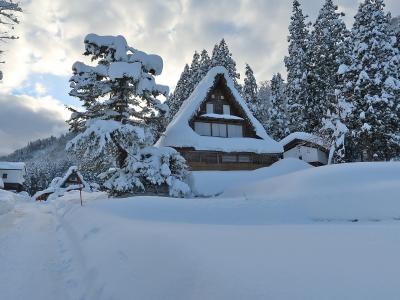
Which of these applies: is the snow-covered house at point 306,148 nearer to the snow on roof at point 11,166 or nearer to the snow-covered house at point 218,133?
the snow-covered house at point 218,133

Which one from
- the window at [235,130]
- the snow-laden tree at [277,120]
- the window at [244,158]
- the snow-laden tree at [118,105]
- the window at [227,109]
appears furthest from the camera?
the snow-laden tree at [277,120]

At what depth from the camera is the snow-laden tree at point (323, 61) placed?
36.4 meters

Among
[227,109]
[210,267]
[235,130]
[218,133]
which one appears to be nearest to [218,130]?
[218,133]

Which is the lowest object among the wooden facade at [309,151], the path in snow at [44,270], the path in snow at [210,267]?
the path in snow at [44,270]

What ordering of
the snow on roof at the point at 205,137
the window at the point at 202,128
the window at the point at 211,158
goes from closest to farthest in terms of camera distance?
1. the snow on roof at the point at 205,137
2. the window at the point at 211,158
3. the window at the point at 202,128

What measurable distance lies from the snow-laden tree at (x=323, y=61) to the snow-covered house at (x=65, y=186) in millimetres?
34663

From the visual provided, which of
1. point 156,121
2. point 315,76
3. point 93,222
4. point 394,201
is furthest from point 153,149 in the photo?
point 315,76

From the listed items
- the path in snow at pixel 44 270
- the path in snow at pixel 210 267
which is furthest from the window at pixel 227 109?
the path in snow at pixel 210 267

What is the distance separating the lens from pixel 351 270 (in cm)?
376

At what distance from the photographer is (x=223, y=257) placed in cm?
466

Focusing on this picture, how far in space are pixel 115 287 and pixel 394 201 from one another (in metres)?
8.89

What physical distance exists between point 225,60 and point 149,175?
2569 cm

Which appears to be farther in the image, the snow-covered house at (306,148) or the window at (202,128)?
the snow-covered house at (306,148)

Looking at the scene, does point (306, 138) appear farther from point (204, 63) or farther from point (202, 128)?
point (204, 63)
